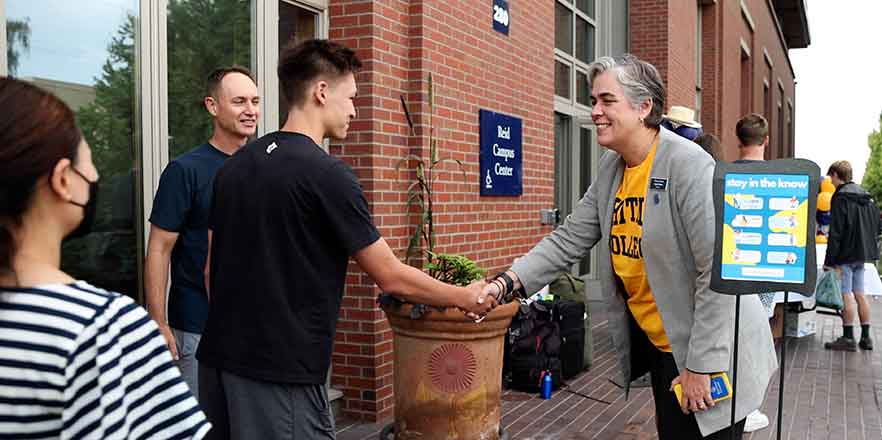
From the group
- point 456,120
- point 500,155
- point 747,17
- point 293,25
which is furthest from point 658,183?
point 747,17

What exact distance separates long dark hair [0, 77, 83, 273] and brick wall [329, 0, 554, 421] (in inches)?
169

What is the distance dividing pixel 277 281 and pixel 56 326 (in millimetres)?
1266

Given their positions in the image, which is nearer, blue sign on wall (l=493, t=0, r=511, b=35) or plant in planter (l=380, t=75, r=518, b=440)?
plant in planter (l=380, t=75, r=518, b=440)

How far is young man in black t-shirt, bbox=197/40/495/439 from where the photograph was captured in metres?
2.77

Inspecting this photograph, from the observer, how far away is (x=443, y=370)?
5172 millimetres

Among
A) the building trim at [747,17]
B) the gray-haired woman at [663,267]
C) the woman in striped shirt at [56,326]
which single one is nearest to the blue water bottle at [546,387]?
the gray-haired woman at [663,267]

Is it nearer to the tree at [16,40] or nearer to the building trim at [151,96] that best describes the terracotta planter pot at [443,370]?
the building trim at [151,96]

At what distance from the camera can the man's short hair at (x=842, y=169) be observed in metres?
9.66

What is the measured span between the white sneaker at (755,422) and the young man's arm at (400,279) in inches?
130

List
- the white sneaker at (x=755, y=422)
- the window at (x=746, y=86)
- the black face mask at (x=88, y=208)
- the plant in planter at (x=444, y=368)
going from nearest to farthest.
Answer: the black face mask at (x=88, y=208), the plant in planter at (x=444, y=368), the white sneaker at (x=755, y=422), the window at (x=746, y=86)

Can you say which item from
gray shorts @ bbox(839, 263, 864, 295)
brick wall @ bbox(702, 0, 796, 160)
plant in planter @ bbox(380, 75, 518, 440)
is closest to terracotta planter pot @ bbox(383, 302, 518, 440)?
plant in planter @ bbox(380, 75, 518, 440)

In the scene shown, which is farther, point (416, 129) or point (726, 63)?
point (726, 63)

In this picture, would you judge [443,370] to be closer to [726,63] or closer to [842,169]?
[842,169]

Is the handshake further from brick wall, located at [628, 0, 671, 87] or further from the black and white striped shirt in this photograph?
brick wall, located at [628, 0, 671, 87]
